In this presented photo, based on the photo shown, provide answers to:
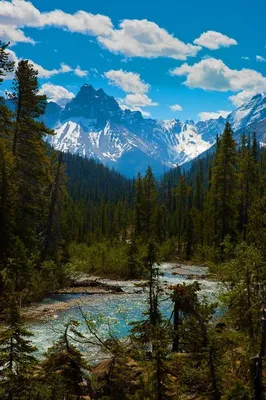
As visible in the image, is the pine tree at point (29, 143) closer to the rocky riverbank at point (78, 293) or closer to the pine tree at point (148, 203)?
the rocky riverbank at point (78, 293)

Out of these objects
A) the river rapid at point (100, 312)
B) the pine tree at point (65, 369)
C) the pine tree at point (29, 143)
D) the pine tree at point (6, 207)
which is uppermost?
the pine tree at point (29, 143)

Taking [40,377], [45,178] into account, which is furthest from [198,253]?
[40,377]

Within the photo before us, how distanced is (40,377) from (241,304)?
5527mm

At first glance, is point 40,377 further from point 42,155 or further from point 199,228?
point 199,228

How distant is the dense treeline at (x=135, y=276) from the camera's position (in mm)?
7941

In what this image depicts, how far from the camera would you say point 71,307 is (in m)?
23.3

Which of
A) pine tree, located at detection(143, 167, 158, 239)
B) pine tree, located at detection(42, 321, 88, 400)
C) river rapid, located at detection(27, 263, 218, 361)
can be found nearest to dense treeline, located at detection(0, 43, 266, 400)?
pine tree, located at detection(42, 321, 88, 400)

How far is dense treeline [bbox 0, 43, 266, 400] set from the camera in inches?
313

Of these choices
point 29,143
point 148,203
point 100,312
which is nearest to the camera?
point 100,312

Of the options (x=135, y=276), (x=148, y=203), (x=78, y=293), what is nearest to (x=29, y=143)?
(x=78, y=293)

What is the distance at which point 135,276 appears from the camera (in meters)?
37.6

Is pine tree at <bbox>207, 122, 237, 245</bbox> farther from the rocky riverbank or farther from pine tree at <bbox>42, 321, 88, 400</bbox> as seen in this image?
pine tree at <bbox>42, 321, 88, 400</bbox>

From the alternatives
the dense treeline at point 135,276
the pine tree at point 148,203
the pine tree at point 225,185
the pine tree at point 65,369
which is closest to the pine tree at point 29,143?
the dense treeline at point 135,276

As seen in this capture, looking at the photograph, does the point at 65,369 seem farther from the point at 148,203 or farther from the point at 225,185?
the point at 148,203
